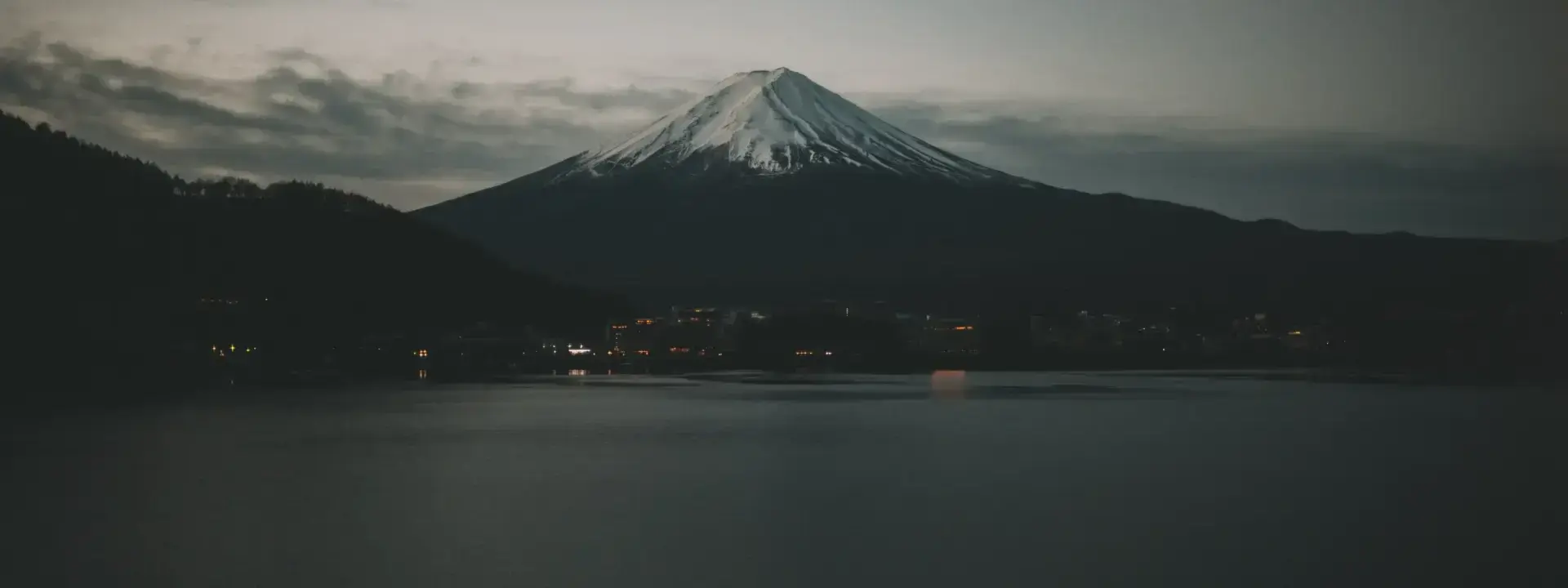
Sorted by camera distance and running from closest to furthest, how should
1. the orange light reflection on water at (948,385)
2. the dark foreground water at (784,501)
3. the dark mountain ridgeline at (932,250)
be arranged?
the dark foreground water at (784,501), the orange light reflection on water at (948,385), the dark mountain ridgeline at (932,250)

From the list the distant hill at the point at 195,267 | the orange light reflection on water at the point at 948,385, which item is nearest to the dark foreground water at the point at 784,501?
the orange light reflection on water at the point at 948,385

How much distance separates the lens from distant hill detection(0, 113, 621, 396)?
143ft

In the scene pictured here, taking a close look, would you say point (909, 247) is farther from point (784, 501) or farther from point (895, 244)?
point (784, 501)

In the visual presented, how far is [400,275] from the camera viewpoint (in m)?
62.6

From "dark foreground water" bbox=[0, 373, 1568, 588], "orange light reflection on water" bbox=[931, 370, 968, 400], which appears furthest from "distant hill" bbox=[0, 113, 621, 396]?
"orange light reflection on water" bbox=[931, 370, 968, 400]

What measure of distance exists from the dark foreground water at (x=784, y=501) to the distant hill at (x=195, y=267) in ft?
47.5

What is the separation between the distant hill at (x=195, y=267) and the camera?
43.5 meters

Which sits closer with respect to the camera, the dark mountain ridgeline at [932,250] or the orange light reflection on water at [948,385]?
the orange light reflection on water at [948,385]

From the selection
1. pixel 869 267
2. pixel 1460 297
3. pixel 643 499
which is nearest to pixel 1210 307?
pixel 1460 297

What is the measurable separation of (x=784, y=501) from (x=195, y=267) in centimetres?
4165

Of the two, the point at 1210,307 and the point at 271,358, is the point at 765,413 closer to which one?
the point at 271,358

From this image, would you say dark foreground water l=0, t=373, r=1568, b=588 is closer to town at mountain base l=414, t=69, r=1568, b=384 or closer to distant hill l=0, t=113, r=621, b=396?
distant hill l=0, t=113, r=621, b=396

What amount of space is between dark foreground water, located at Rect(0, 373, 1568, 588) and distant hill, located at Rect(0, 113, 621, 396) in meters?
14.5

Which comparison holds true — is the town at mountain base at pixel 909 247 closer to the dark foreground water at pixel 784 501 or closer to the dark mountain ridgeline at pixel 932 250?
the dark mountain ridgeline at pixel 932 250
